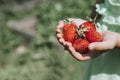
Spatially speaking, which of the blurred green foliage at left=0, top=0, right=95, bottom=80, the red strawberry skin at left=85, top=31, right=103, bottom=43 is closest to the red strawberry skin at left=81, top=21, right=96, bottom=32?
the red strawberry skin at left=85, top=31, right=103, bottom=43

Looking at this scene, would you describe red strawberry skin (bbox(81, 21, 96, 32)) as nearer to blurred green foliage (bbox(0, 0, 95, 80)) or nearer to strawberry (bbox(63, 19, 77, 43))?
strawberry (bbox(63, 19, 77, 43))

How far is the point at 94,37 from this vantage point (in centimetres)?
241

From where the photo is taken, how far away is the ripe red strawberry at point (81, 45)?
239 centimetres

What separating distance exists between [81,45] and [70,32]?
96mm

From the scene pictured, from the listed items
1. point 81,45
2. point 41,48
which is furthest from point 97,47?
point 41,48

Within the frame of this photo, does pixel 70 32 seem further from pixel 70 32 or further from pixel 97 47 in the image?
pixel 97 47

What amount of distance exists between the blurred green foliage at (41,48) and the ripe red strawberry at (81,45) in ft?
5.81

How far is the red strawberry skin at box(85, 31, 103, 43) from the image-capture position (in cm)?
241

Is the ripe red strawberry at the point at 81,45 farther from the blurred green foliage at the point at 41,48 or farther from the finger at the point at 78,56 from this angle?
the blurred green foliage at the point at 41,48

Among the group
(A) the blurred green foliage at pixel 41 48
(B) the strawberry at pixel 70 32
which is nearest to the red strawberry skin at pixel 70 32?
(B) the strawberry at pixel 70 32

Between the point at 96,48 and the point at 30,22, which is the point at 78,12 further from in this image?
the point at 96,48

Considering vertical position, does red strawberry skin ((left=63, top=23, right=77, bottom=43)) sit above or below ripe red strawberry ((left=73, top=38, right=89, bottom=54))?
above

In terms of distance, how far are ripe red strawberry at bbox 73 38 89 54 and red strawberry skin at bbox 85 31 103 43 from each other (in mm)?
22

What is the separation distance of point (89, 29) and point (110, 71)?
240 millimetres
